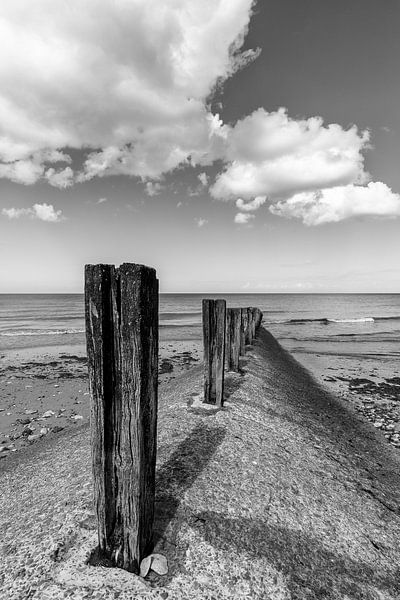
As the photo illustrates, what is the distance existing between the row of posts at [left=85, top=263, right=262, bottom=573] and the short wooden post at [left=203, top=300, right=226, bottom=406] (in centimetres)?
348

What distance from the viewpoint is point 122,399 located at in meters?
2.26

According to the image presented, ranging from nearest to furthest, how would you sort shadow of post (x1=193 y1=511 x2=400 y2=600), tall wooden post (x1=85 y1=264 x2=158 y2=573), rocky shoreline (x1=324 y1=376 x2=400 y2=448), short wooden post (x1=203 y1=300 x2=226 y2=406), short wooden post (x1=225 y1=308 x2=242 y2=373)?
tall wooden post (x1=85 y1=264 x2=158 y2=573) < shadow of post (x1=193 y1=511 x2=400 y2=600) < short wooden post (x1=203 y1=300 x2=226 y2=406) < rocky shoreline (x1=324 y1=376 x2=400 y2=448) < short wooden post (x1=225 y1=308 x2=242 y2=373)

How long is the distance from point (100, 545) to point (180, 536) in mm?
711

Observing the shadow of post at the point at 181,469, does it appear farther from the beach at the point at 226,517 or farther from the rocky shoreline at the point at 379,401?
the rocky shoreline at the point at 379,401

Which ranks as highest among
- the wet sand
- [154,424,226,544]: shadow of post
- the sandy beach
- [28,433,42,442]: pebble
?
[154,424,226,544]: shadow of post

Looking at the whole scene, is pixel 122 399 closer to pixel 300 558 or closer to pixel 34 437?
pixel 300 558

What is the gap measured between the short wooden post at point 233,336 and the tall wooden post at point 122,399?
6243 millimetres

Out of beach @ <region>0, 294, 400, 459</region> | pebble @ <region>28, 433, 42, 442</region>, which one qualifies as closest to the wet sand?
beach @ <region>0, 294, 400, 459</region>

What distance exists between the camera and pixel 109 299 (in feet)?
7.20

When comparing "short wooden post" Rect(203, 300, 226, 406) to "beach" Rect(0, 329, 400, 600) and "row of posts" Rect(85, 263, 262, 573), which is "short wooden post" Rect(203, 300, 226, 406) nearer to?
"beach" Rect(0, 329, 400, 600)

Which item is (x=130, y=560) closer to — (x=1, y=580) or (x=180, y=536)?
(x=180, y=536)

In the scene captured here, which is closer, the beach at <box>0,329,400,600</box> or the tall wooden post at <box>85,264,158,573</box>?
the tall wooden post at <box>85,264,158,573</box>

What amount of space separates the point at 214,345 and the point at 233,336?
275 cm

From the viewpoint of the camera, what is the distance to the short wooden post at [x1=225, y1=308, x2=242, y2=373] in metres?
8.57
